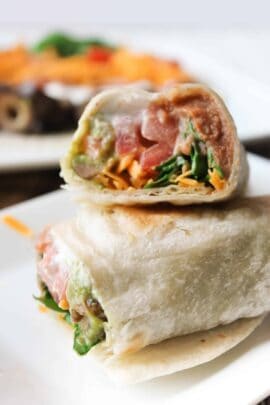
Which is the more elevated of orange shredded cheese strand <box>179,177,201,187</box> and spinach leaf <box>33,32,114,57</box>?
orange shredded cheese strand <box>179,177,201,187</box>

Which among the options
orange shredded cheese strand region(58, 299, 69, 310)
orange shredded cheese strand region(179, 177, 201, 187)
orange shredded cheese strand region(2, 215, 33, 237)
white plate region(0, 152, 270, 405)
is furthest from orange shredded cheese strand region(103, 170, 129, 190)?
orange shredded cheese strand region(2, 215, 33, 237)

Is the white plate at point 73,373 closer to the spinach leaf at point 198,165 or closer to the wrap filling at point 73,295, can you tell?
the wrap filling at point 73,295

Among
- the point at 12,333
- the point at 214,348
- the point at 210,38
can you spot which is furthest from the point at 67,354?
the point at 210,38

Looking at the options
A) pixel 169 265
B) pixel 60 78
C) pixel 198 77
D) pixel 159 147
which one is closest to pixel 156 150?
pixel 159 147

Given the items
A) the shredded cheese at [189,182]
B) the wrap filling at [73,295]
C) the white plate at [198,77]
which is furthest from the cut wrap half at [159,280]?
the white plate at [198,77]

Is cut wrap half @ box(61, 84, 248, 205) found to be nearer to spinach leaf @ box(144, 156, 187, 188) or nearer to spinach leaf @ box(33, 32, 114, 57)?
spinach leaf @ box(144, 156, 187, 188)

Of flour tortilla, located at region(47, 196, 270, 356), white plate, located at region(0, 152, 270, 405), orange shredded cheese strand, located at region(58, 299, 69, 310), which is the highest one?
flour tortilla, located at region(47, 196, 270, 356)
